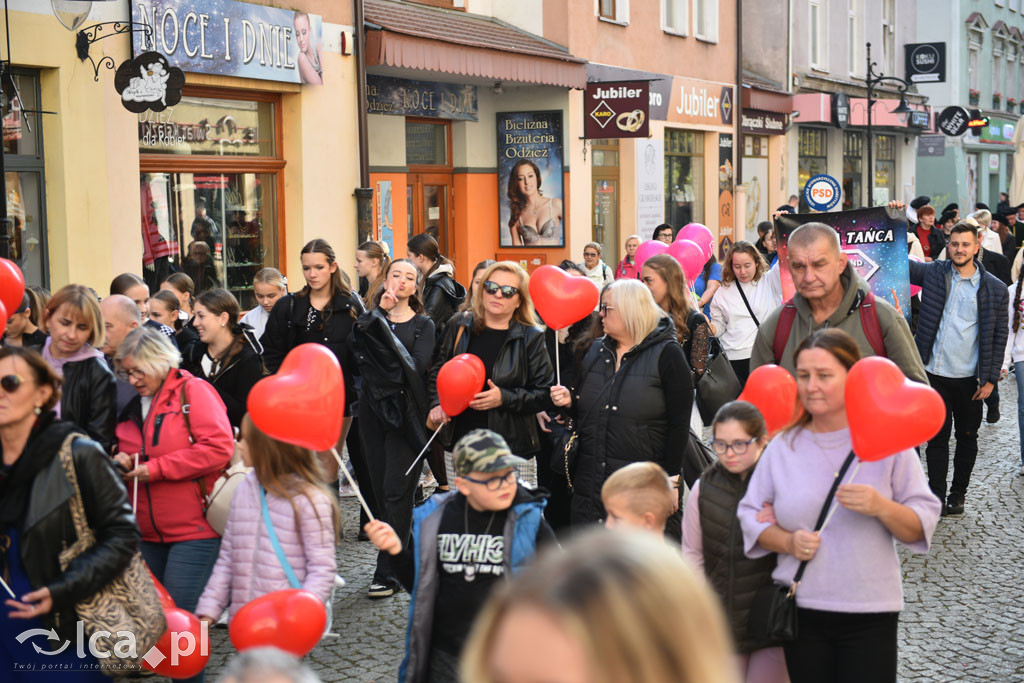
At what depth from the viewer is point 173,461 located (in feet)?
16.6

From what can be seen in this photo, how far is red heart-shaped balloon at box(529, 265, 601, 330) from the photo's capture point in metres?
6.72

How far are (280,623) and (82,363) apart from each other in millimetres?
2010

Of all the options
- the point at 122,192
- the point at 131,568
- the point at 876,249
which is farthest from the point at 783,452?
the point at 122,192

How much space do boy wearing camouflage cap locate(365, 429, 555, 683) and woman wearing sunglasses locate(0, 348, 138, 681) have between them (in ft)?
3.09

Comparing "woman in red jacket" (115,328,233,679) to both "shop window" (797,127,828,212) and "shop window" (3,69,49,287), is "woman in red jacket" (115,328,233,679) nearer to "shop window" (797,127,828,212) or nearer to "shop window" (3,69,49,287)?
"shop window" (3,69,49,287)

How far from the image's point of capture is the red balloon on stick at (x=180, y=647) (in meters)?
4.23

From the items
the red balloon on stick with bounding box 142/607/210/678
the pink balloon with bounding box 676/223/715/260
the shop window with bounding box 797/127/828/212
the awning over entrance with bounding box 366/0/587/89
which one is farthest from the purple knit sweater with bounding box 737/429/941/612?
the shop window with bounding box 797/127/828/212

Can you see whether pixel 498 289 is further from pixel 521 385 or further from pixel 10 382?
pixel 10 382

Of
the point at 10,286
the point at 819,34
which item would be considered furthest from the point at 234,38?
the point at 819,34

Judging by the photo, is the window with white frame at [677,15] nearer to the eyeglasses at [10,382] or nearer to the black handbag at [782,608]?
the black handbag at [782,608]

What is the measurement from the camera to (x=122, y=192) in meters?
11.5

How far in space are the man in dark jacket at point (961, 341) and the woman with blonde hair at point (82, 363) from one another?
5.88 metres

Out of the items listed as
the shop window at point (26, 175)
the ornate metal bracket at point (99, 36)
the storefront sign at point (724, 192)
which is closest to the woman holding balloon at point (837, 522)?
the shop window at point (26, 175)

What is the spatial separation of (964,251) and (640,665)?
8.25 m
